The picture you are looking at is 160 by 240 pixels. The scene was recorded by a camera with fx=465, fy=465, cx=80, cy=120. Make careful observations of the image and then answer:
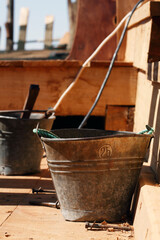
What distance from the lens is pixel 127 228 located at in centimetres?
273

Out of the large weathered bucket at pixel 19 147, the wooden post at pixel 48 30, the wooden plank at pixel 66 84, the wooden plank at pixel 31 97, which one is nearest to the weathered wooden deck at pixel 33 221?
the large weathered bucket at pixel 19 147

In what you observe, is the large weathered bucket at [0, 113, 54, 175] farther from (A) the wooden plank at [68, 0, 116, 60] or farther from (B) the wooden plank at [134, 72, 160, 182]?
(A) the wooden plank at [68, 0, 116, 60]

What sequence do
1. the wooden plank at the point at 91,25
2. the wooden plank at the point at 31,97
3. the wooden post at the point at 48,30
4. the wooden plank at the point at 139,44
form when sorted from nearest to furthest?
the wooden plank at the point at 139,44, the wooden plank at the point at 31,97, the wooden plank at the point at 91,25, the wooden post at the point at 48,30

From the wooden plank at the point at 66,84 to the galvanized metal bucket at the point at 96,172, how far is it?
2.29 metres

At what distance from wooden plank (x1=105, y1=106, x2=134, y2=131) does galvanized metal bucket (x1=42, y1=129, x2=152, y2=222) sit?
7.48 ft

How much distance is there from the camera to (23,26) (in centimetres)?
1941

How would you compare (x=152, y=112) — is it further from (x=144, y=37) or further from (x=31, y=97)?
(x=31, y=97)

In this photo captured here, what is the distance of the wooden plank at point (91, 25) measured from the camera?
6465mm

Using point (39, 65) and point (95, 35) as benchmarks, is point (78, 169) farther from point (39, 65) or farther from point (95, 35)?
point (95, 35)

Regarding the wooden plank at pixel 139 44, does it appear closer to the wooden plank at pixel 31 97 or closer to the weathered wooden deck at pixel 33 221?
the wooden plank at pixel 31 97

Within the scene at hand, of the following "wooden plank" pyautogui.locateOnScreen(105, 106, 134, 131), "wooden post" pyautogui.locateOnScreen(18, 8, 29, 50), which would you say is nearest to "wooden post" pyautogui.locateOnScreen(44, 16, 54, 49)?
"wooden post" pyautogui.locateOnScreen(18, 8, 29, 50)

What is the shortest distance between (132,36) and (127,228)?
281cm

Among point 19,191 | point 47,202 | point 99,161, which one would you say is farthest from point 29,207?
point 99,161

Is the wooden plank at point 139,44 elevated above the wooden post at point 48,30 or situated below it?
below
